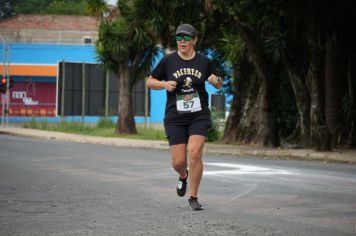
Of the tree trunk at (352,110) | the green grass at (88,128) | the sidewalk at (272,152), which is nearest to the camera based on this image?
the sidewalk at (272,152)

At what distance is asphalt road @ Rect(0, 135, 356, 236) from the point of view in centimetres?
748

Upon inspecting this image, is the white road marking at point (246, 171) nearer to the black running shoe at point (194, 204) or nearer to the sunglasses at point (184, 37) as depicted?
the black running shoe at point (194, 204)

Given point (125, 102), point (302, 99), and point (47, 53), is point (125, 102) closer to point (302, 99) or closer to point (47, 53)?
point (302, 99)

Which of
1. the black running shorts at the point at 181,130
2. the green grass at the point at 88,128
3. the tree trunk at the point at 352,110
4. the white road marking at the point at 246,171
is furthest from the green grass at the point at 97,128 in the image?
the black running shorts at the point at 181,130

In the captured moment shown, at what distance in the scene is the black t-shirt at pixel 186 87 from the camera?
348 inches

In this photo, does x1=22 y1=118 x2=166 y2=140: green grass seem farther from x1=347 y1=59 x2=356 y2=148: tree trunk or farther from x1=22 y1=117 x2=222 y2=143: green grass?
x1=347 y1=59 x2=356 y2=148: tree trunk

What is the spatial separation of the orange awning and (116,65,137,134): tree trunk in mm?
25602

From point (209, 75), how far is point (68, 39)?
244 feet

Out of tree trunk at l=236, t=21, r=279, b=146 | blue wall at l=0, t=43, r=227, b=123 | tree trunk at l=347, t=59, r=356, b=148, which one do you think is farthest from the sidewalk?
blue wall at l=0, t=43, r=227, b=123

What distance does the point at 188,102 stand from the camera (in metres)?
8.84

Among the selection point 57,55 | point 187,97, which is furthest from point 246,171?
point 57,55

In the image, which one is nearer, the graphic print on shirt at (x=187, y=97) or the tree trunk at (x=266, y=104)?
the graphic print on shirt at (x=187, y=97)

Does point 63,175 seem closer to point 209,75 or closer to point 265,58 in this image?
point 209,75

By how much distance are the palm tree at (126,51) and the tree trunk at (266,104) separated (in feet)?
20.1
